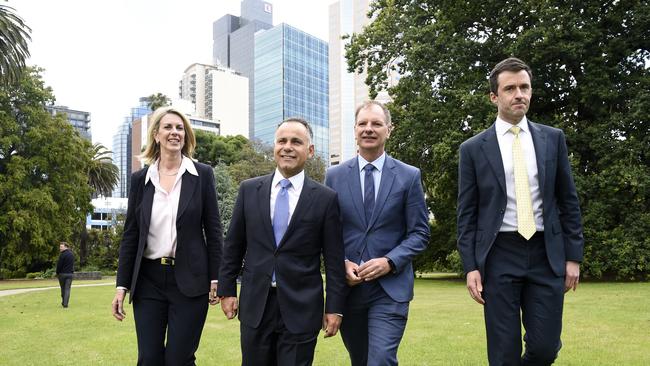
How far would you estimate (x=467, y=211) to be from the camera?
4.31 meters

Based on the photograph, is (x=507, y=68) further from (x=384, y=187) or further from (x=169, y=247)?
(x=169, y=247)

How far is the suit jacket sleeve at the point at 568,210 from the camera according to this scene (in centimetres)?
416

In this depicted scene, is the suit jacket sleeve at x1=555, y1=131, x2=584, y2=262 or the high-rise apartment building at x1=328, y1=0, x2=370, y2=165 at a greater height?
the high-rise apartment building at x1=328, y1=0, x2=370, y2=165

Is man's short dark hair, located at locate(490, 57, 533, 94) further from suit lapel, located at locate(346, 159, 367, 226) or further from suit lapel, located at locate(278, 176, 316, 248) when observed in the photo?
suit lapel, located at locate(278, 176, 316, 248)

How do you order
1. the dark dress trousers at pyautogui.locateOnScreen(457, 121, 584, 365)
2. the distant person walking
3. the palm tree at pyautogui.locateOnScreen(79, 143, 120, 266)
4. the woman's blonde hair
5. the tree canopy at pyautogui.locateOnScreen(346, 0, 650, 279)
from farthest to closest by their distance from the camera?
the palm tree at pyautogui.locateOnScreen(79, 143, 120, 266), the tree canopy at pyautogui.locateOnScreen(346, 0, 650, 279), the distant person walking, the woman's blonde hair, the dark dress trousers at pyautogui.locateOnScreen(457, 121, 584, 365)

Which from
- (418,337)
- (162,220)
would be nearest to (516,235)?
(162,220)

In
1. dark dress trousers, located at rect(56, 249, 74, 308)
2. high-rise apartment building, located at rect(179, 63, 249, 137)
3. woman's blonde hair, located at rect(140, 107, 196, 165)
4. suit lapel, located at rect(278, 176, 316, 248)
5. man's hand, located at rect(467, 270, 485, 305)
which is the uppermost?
high-rise apartment building, located at rect(179, 63, 249, 137)

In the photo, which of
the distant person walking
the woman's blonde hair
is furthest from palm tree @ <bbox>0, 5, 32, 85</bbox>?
the woman's blonde hair

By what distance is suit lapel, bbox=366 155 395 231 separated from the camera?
14.7ft

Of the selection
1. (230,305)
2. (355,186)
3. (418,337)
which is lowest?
(418,337)

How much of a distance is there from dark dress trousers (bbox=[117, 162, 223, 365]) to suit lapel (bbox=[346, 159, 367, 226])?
1.12m

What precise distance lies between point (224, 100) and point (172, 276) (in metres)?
160

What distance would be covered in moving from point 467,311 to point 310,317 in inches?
442

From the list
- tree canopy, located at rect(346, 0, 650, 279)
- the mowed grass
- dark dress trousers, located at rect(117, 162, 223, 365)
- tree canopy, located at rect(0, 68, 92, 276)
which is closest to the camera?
dark dress trousers, located at rect(117, 162, 223, 365)
